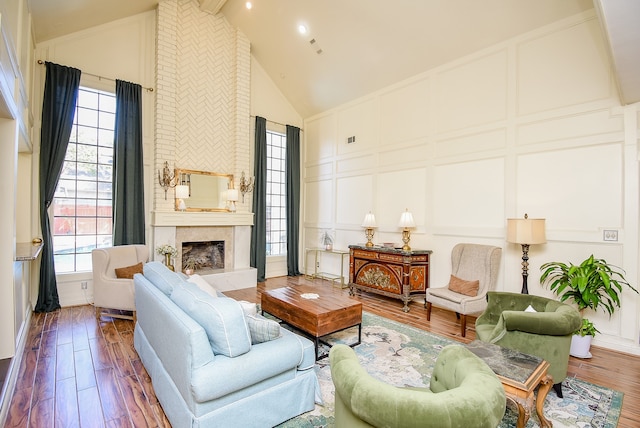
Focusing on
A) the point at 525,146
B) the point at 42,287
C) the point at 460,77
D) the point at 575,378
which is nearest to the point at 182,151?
the point at 42,287

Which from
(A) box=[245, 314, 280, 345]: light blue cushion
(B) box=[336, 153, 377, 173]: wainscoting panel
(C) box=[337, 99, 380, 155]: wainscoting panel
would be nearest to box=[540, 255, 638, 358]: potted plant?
(A) box=[245, 314, 280, 345]: light blue cushion

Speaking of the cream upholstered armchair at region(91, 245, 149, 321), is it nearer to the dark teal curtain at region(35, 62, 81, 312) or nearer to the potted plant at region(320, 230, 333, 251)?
the dark teal curtain at region(35, 62, 81, 312)

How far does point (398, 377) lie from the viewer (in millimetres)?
2680

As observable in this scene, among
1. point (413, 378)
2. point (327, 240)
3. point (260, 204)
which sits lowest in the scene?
point (413, 378)

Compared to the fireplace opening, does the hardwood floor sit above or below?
below

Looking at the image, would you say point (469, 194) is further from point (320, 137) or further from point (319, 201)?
point (320, 137)

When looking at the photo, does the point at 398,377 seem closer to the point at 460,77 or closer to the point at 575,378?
the point at 575,378

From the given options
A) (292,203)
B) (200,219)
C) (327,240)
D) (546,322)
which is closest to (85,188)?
(200,219)

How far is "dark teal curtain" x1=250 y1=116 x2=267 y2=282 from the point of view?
21.3 feet

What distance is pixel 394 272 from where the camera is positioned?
482 centimetres

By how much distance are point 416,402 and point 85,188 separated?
559 centimetres

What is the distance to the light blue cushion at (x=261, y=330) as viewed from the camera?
205 cm

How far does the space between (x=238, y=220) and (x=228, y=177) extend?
2.88ft

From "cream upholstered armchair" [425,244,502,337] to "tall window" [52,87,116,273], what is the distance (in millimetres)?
5188
